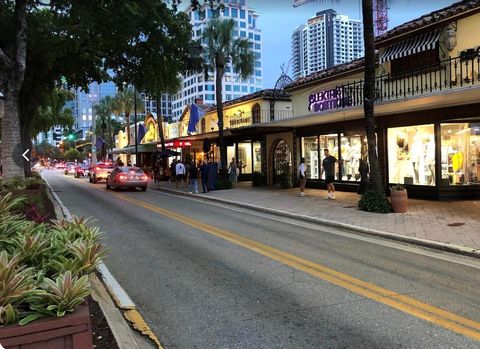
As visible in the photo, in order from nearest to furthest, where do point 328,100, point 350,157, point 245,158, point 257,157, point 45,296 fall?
point 45,296, point 328,100, point 350,157, point 257,157, point 245,158

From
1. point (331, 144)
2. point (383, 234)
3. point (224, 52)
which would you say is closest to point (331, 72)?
point (331, 144)

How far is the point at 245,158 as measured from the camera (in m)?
33.8

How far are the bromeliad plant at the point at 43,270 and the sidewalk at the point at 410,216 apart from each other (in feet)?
24.8

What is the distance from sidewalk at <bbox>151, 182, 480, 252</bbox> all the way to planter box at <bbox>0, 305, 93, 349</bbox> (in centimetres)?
807

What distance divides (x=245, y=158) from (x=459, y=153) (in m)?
18.5

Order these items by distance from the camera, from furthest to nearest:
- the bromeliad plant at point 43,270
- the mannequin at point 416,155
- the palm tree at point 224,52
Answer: the palm tree at point 224,52
the mannequin at point 416,155
the bromeliad plant at point 43,270

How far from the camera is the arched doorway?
26719 mm

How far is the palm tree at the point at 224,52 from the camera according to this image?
25.5 metres

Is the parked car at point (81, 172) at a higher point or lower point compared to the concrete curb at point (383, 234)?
higher

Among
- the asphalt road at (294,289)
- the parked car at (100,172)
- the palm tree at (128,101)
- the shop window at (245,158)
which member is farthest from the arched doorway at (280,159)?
the palm tree at (128,101)

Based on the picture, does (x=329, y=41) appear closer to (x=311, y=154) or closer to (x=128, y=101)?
(x=311, y=154)

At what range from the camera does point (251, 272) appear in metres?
7.42

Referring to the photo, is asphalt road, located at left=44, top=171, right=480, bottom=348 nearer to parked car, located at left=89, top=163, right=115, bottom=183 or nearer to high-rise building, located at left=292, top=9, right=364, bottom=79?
high-rise building, located at left=292, top=9, right=364, bottom=79

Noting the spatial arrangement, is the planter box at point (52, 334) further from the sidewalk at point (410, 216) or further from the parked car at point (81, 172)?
the parked car at point (81, 172)
